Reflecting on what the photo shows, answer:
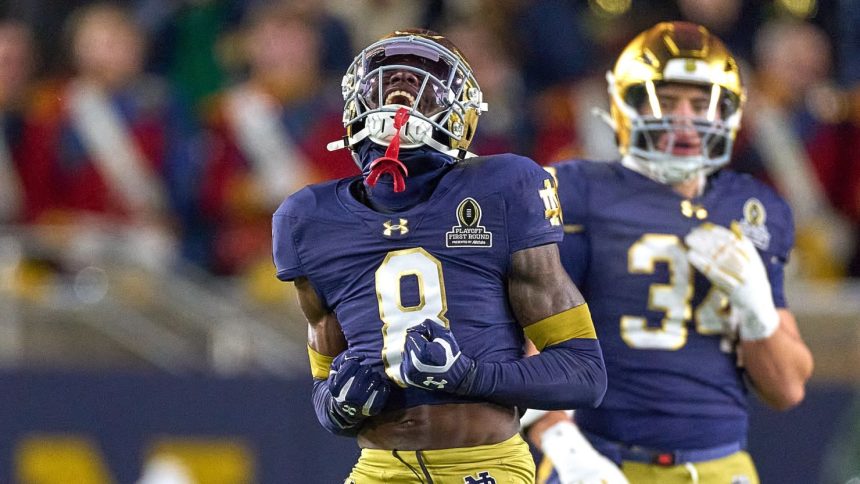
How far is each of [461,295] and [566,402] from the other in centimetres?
31

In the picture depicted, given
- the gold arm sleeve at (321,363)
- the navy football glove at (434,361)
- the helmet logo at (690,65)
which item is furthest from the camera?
the helmet logo at (690,65)

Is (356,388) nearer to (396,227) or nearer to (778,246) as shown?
(396,227)

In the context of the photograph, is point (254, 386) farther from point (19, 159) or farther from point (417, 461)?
point (417, 461)

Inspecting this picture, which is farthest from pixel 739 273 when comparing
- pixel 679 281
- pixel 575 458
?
pixel 575 458

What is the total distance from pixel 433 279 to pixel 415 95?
1.33 ft

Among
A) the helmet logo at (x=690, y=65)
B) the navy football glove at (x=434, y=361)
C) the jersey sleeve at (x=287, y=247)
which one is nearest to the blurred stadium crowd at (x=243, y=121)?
the helmet logo at (x=690, y=65)

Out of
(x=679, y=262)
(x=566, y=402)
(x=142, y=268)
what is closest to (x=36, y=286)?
(x=142, y=268)

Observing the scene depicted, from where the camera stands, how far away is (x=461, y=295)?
3053 millimetres

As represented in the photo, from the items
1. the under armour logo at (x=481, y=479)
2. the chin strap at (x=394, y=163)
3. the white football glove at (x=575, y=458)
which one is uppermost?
the chin strap at (x=394, y=163)

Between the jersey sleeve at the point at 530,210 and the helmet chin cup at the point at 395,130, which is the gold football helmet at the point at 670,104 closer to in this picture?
the jersey sleeve at the point at 530,210

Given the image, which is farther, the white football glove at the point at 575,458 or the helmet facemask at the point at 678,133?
the helmet facemask at the point at 678,133

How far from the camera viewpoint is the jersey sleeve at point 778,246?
3.95 meters

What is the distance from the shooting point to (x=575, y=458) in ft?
12.0

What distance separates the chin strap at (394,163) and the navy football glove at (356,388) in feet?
1.24
